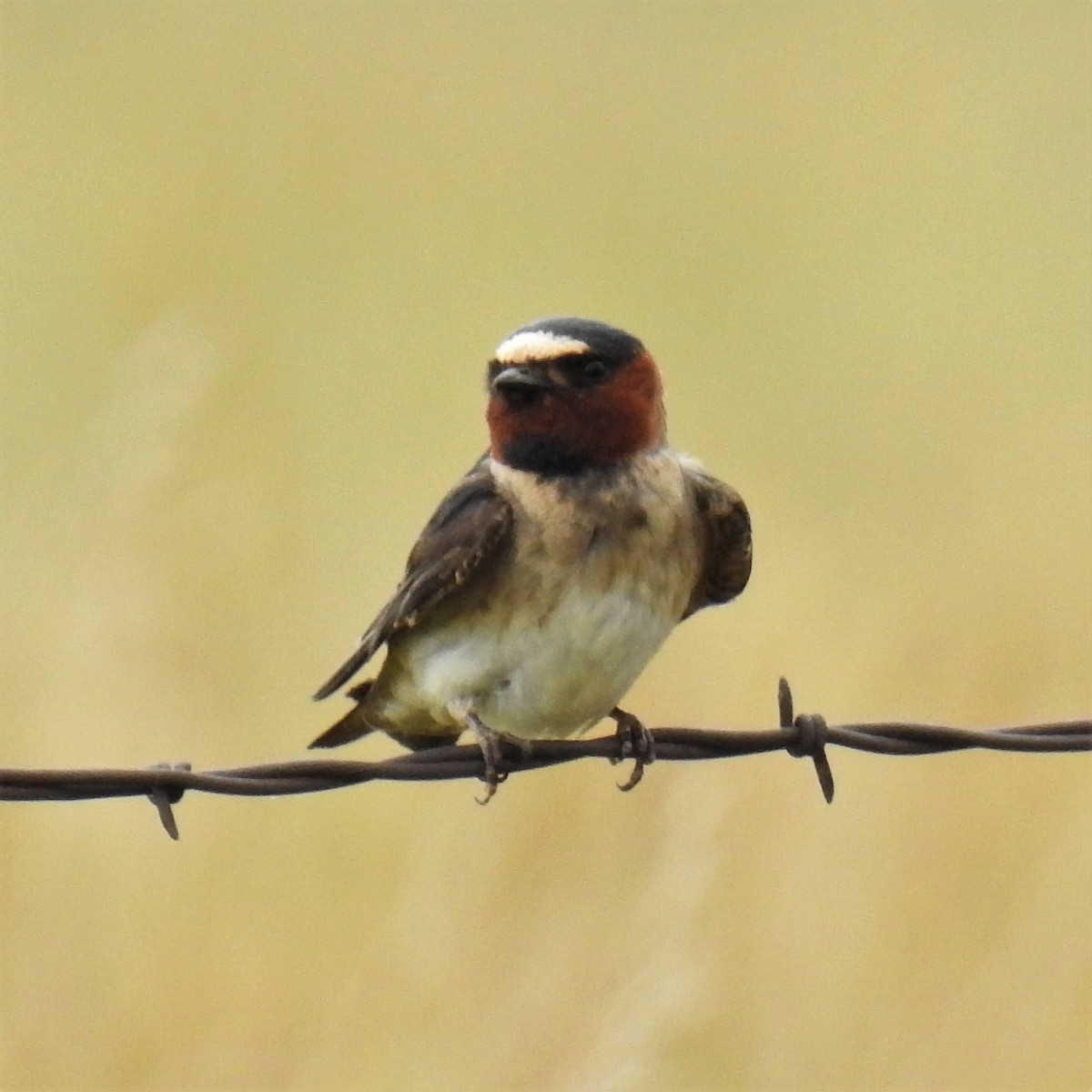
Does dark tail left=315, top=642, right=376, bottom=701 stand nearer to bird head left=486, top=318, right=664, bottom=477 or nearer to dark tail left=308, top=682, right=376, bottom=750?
dark tail left=308, top=682, right=376, bottom=750

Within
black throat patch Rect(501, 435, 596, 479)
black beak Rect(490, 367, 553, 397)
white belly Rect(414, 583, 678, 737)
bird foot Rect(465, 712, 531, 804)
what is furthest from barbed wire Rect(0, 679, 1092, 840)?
black beak Rect(490, 367, 553, 397)

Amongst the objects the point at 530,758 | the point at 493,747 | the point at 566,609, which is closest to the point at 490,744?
the point at 493,747

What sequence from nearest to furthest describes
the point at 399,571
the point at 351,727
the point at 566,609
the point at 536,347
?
the point at 566,609 < the point at 536,347 < the point at 351,727 < the point at 399,571

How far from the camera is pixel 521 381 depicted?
448cm

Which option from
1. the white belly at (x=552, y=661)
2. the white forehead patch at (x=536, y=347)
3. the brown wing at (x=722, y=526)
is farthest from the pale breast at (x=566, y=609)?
the white forehead patch at (x=536, y=347)

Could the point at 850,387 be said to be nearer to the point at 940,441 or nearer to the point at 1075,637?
the point at 940,441

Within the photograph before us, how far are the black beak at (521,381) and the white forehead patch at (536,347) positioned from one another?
0.02 metres

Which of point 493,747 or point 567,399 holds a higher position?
point 567,399

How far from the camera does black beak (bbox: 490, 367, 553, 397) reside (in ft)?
14.7

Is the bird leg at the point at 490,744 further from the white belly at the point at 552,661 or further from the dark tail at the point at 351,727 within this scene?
the dark tail at the point at 351,727

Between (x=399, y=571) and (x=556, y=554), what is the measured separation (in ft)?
7.40

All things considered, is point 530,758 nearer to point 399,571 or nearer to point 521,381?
point 521,381

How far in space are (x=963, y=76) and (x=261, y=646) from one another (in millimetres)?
5556

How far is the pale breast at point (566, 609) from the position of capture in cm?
442
